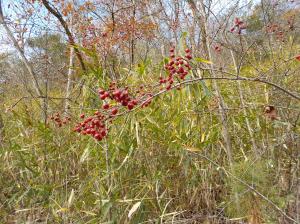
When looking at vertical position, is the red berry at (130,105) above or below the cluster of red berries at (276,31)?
below

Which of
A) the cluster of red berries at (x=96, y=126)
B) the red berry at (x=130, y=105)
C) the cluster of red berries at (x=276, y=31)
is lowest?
the cluster of red berries at (x=96, y=126)

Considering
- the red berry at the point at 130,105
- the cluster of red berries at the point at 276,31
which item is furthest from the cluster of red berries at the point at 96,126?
the cluster of red berries at the point at 276,31

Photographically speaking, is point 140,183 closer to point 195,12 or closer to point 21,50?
point 195,12

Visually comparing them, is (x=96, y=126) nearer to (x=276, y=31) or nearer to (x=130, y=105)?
(x=130, y=105)

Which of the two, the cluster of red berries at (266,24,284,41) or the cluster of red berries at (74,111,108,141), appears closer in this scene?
the cluster of red berries at (74,111,108,141)

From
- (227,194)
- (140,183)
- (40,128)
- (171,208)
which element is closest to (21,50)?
(40,128)

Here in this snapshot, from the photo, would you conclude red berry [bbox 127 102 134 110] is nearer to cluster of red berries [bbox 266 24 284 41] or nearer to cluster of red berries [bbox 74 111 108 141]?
cluster of red berries [bbox 74 111 108 141]

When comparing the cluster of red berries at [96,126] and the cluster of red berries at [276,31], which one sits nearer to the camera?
the cluster of red berries at [96,126]

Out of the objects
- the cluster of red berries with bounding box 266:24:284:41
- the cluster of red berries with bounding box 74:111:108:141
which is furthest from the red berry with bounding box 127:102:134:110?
the cluster of red berries with bounding box 266:24:284:41

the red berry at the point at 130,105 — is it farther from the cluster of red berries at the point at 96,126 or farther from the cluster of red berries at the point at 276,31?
the cluster of red berries at the point at 276,31

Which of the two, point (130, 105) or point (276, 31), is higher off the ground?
point (276, 31)

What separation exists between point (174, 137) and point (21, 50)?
2.17 meters

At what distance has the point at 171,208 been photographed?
251 cm

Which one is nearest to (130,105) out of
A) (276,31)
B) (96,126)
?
(96,126)
